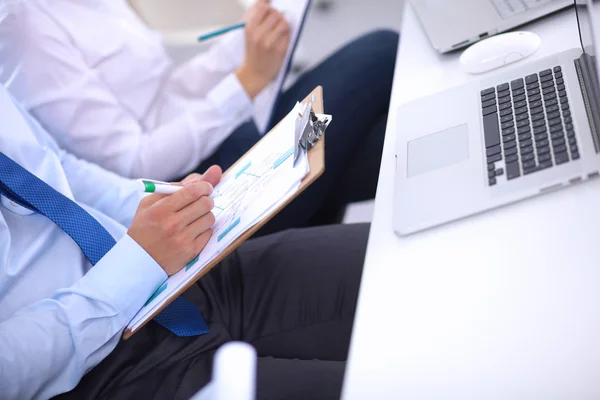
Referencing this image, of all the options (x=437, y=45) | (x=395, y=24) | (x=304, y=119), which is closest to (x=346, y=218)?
(x=437, y=45)

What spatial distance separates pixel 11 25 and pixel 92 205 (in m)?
0.33

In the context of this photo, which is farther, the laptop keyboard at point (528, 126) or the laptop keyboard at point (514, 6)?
the laptop keyboard at point (514, 6)

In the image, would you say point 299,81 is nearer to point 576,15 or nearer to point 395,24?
point 576,15

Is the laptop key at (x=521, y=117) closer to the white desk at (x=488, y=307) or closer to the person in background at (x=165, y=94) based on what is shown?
the white desk at (x=488, y=307)

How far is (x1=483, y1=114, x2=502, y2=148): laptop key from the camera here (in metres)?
0.66

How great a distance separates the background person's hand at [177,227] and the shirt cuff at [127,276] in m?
0.01

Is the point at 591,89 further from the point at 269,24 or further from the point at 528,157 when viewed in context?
the point at 269,24

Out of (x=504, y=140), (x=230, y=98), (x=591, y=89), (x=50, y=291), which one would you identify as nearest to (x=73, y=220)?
(x=50, y=291)

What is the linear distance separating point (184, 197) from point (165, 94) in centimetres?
56

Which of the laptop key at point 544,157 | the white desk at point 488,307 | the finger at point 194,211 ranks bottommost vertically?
the white desk at point 488,307

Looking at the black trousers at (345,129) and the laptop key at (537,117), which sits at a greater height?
the laptop key at (537,117)

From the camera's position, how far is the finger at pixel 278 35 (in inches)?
45.2

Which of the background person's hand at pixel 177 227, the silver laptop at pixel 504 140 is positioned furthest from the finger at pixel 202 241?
the silver laptop at pixel 504 140

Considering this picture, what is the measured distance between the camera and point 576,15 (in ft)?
2.68
